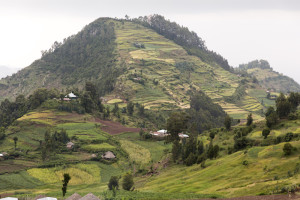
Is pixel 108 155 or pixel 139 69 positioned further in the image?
pixel 139 69

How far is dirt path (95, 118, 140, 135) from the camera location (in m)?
74.4

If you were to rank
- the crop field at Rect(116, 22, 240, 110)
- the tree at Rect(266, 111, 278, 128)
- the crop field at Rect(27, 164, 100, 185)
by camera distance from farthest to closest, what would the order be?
the crop field at Rect(116, 22, 240, 110) → the crop field at Rect(27, 164, 100, 185) → the tree at Rect(266, 111, 278, 128)

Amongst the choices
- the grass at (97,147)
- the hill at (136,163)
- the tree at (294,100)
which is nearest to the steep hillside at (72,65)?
the hill at (136,163)

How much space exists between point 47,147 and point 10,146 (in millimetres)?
8303

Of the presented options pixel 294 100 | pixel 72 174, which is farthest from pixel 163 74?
pixel 72 174

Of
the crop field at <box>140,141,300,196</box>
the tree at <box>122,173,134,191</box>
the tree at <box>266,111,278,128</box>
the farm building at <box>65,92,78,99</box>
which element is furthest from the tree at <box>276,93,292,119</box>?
the farm building at <box>65,92,78,99</box>

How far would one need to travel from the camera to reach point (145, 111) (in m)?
97.0

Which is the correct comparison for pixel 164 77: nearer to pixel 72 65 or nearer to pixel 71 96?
pixel 71 96

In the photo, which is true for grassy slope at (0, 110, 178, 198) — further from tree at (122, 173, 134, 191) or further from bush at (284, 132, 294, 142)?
bush at (284, 132, 294, 142)

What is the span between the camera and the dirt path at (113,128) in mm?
74438

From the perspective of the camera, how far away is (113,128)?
252ft

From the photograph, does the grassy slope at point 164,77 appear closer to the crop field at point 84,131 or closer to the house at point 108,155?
the crop field at point 84,131

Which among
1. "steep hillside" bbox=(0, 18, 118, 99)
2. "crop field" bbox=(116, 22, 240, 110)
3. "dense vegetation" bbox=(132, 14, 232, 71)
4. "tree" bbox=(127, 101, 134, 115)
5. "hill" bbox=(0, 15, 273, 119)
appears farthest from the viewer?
"dense vegetation" bbox=(132, 14, 232, 71)

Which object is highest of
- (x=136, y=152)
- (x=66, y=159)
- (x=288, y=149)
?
(x=288, y=149)
